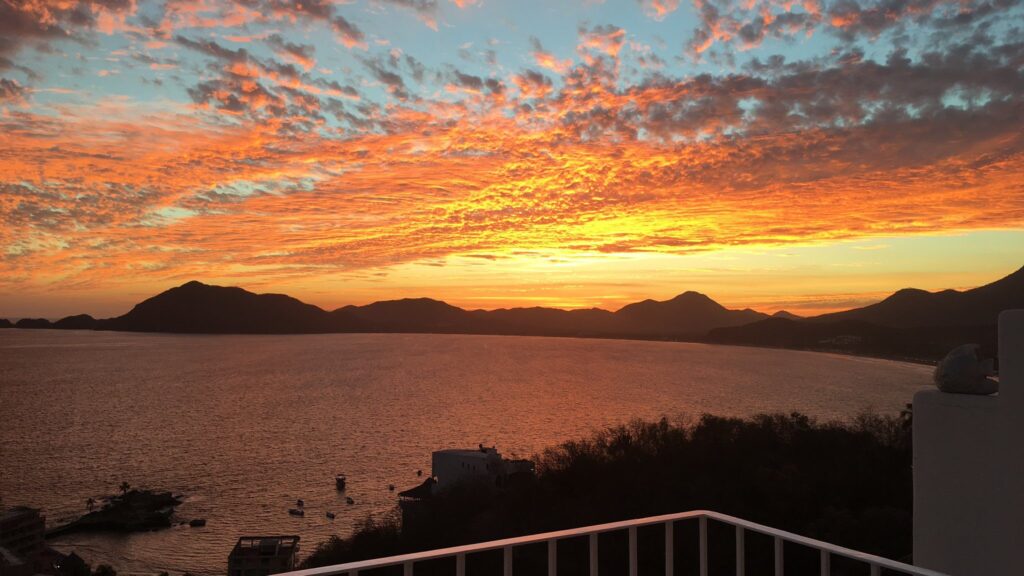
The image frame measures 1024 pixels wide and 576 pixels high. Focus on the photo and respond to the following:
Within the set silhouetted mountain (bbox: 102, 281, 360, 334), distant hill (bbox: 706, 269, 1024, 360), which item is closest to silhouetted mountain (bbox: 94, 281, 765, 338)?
silhouetted mountain (bbox: 102, 281, 360, 334)

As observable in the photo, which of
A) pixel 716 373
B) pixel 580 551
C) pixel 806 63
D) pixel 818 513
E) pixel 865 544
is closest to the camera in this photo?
pixel 806 63

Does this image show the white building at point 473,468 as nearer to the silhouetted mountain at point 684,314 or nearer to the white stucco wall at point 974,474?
the white stucco wall at point 974,474

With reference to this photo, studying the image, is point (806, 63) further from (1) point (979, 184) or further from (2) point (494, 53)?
(2) point (494, 53)

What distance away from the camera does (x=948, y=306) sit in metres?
38.6

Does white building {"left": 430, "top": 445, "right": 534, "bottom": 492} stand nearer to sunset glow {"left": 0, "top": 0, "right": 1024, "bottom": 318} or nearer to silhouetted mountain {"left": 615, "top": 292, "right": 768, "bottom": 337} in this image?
sunset glow {"left": 0, "top": 0, "right": 1024, "bottom": 318}

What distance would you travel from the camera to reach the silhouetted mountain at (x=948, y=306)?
3028 cm

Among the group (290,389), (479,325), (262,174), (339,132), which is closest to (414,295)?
(479,325)

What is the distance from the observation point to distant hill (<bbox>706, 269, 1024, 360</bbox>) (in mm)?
29734

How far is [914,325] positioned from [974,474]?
43.6 metres

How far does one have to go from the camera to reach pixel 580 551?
16.8 meters

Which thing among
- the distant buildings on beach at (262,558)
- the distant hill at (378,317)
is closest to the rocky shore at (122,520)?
the distant buildings on beach at (262,558)

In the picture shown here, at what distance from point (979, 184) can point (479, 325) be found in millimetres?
110300

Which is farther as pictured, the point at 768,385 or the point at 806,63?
the point at 768,385

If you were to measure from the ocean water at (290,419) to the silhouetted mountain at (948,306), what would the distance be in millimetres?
6200
